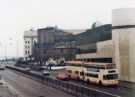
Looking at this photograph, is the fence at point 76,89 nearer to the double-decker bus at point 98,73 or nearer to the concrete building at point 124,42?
the double-decker bus at point 98,73

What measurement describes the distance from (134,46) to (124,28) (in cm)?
454

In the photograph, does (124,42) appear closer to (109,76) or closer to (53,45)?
(109,76)

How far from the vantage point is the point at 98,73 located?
60.6 m

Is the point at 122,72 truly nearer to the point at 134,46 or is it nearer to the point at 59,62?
the point at 134,46

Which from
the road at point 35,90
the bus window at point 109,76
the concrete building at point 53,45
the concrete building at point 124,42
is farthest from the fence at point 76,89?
the concrete building at point 53,45

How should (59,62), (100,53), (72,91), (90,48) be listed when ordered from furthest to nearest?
(59,62)
(90,48)
(100,53)
(72,91)

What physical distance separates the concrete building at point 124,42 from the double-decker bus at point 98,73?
774 centimetres

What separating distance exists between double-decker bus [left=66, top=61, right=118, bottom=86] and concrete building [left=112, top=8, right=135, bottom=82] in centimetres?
774

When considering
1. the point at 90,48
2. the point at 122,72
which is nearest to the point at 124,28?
the point at 122,72

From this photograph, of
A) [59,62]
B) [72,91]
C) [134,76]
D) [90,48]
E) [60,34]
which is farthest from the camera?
[60,34]

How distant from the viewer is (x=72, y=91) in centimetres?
4809

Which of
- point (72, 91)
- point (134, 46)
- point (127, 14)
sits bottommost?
point (72, 91)

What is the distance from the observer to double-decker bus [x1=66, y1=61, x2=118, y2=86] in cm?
5947

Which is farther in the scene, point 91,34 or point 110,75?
point 91,34
